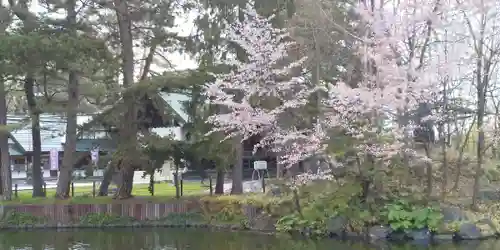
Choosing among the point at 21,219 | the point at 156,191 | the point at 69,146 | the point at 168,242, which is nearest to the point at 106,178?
the point at 69,146

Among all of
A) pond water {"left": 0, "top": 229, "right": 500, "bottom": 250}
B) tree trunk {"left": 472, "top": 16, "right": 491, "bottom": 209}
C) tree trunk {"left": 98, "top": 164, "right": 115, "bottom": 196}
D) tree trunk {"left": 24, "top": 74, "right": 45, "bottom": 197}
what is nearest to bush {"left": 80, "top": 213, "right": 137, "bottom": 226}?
pond water {"left": 0, "top": 229, "right": 500, "bottom": 250}

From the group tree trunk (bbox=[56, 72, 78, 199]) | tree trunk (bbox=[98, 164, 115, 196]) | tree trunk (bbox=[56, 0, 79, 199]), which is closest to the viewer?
tree trunk (bbox=[56, 0, 79, 199])

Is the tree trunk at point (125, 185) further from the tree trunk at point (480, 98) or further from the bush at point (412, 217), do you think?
the tree trunk at point (480, 98)

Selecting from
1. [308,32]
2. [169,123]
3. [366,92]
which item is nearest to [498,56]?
[366,92]

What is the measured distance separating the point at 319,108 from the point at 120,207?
24.7 feet

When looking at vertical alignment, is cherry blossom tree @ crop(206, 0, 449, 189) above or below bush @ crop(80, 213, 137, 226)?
above

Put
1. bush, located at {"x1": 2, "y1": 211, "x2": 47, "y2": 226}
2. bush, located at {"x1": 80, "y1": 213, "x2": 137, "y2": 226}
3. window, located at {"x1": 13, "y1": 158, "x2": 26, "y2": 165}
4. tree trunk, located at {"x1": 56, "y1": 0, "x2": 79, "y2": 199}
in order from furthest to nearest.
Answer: window, located at {"x1": 13, "y1": 158, "x2": 26, "y2": 165} < tree trunk, located at {"x1": 56, "y1": 0, "x2": 79, "y2": 199} < bush, located at {"x1": 2, "y1": 211, "x2": 47, "y2": 226} < bush, located at {"x1": 80, "y1": 213, "x2": 137, "y2": 226}

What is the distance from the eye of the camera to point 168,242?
15.9 m

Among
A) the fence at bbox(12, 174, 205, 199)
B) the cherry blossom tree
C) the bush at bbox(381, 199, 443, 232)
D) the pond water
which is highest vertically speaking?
the cherry blossom tree

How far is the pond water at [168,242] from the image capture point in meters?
14.2

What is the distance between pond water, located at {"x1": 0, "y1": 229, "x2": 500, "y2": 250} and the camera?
561 inches

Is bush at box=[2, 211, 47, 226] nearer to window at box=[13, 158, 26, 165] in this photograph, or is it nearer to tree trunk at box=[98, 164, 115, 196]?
tree trunk at box=[98, 164, 115, 196]

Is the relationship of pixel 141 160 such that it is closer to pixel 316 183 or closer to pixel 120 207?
pixel 120 207

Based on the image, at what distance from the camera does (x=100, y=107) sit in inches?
782
